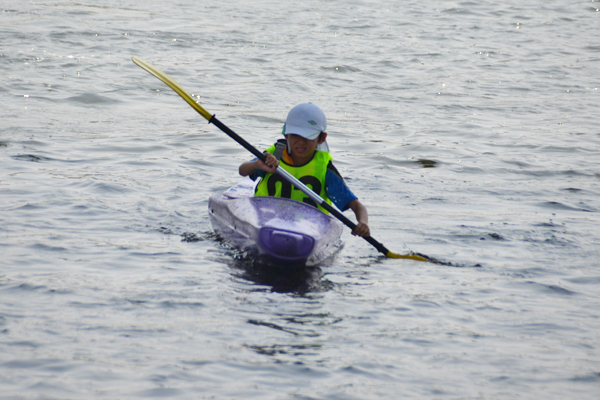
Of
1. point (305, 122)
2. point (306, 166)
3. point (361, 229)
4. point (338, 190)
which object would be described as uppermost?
point (305, 122)

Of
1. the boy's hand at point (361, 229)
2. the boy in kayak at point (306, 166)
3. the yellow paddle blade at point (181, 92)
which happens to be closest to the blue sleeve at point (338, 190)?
the boy in kayak at point (306, 166)

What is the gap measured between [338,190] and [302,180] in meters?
0.26

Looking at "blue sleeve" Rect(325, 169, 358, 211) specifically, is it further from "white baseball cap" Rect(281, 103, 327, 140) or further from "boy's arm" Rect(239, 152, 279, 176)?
"boy's arm" Rect(239, 152, 279, 176)

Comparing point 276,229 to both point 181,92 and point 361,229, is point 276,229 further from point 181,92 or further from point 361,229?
point 181,92

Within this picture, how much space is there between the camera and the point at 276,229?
4.26 meters

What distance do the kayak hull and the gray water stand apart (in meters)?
Answer: 0.13

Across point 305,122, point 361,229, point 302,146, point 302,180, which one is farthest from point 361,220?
point 305,122

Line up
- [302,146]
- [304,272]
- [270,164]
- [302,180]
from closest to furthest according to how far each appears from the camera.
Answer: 1. [304,272]
2. [270,164]
3. [302,146]
4. [302,180]

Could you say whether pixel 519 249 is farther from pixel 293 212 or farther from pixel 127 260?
pixel 127 260

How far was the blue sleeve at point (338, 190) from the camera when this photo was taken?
4852 millimetres

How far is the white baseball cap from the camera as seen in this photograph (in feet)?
15.2

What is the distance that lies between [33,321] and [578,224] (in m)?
4.32

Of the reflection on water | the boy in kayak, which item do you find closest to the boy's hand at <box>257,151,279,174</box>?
the boy in kayak

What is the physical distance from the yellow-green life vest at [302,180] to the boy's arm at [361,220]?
0.26 metres
